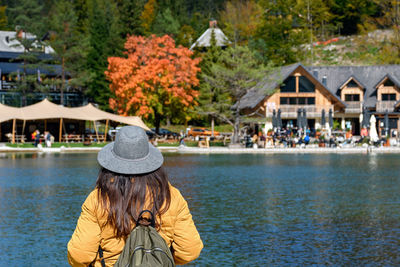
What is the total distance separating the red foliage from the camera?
6919 cm

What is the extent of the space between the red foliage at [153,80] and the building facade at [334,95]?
8.49 metres

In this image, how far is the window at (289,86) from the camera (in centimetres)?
7706

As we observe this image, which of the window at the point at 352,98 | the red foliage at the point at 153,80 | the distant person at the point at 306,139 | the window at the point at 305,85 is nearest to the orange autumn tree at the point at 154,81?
the red foliage at the point at 153,80

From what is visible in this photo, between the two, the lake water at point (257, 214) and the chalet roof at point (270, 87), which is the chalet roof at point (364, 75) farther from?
the lake water at point (257, 214)

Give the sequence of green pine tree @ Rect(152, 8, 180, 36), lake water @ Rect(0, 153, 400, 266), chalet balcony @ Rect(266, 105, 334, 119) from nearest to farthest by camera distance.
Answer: lake water @ Rect(0, 153, 400, 266) < chalet balcony @ Rect(266, 105, 334, 119) < green pine tree @ Rect(152, 8, 180, 36)

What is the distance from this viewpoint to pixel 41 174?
3350cm

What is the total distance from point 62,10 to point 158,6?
1663cm

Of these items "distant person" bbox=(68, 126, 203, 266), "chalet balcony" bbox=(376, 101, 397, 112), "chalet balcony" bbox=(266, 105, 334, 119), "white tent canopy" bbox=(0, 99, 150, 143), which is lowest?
"distant person" bbox=(68, 126, 203, 266)

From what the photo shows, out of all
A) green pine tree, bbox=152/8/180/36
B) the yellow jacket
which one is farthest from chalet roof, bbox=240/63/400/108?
the yellow jacket

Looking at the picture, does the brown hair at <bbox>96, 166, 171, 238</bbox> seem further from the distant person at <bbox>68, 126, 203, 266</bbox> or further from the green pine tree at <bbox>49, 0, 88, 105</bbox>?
the green pine tree at <bbox>49, 0, 88, 105</bbox>

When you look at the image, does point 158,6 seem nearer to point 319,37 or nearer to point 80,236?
point 319,37

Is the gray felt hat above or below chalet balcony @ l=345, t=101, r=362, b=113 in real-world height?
below

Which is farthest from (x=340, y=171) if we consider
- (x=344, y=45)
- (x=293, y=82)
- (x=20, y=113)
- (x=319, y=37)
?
(x=319, y=37)

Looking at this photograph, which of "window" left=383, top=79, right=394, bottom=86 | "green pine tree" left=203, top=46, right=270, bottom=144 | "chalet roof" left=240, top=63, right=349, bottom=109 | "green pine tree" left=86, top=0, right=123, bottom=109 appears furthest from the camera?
"green pine tree" left=86, top=0, right=123, bottom=109
